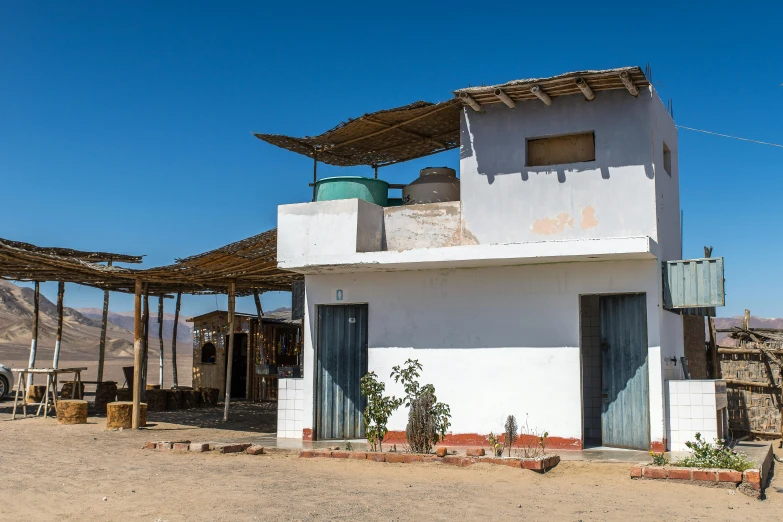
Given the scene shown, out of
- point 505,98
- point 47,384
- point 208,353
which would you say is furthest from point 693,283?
point 208,353

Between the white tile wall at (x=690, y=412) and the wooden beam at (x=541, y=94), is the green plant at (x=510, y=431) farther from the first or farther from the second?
the wooden beam at (x=541, y=94)

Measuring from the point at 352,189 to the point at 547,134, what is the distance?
3474 millimetres

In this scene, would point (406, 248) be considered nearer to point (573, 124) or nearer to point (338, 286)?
point (338, 286)

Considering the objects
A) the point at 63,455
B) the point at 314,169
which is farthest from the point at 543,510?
the point at 314,169

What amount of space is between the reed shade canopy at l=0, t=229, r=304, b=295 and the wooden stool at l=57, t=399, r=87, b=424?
8.84 feet

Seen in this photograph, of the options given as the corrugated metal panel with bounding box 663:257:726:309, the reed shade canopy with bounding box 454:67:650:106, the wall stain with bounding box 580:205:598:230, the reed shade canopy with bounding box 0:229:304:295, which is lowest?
the corrugated metal panel with bounding box 663:257:726:309

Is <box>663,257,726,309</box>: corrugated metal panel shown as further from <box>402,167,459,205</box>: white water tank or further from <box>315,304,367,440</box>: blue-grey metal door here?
<box>315,304,367,440</box>: blue-grey metal door

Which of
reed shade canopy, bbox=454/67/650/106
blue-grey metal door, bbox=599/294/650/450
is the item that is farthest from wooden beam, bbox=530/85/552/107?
blue-grey metal door, bbox=599/294/650/450

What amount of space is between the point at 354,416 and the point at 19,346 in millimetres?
49944

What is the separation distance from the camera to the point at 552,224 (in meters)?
11.9

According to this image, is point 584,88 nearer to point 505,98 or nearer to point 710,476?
point 505,98

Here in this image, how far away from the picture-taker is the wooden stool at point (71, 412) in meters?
15.9

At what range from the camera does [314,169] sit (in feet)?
50.2

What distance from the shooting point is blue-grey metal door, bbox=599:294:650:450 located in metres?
11.4
